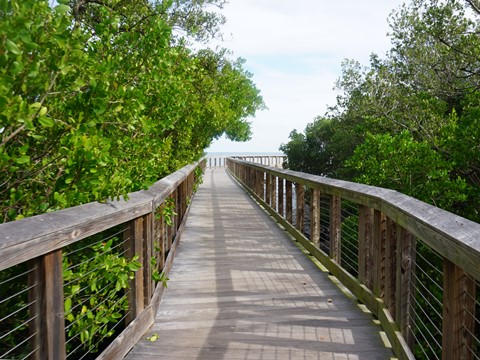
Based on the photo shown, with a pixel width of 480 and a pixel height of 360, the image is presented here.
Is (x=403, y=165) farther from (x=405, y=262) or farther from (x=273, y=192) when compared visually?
(x=405, y=262)

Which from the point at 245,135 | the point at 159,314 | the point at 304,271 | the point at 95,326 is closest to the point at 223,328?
the point at 159,314

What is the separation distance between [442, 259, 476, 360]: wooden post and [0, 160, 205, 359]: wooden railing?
6.04 feet

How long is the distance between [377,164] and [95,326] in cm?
914

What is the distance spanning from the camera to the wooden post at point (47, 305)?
230 centimetres

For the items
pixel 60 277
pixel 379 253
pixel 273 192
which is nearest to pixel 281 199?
A: pixel 273 192

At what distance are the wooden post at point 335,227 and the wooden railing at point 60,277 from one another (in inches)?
75.0

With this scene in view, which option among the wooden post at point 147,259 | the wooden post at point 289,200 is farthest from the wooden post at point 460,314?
the wooden post at point 289,200

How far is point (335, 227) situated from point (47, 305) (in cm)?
373

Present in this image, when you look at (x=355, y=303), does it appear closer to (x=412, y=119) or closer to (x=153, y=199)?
(x=153, y=199)

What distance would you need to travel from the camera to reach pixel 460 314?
2420 millimetres

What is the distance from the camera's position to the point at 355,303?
4559mm

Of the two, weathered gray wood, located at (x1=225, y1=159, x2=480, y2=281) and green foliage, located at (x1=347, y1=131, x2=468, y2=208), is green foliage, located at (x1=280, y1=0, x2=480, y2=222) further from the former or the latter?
weathered gray wood, located at (x1=225, y1=159, x2=480, y2=281)

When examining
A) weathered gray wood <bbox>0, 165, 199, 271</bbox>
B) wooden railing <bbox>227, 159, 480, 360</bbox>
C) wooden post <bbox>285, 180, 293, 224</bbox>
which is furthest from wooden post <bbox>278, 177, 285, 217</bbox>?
weathered gray wood <bbox>0, 165, 199, 271</bbox>

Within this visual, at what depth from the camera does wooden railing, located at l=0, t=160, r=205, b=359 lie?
217 cm
